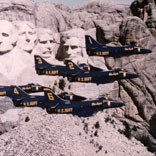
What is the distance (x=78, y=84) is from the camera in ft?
107

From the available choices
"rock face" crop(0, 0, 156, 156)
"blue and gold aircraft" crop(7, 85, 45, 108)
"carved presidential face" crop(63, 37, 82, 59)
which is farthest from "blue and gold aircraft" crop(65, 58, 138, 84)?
"carved presidential face" crop(63, 37, 82, 59)

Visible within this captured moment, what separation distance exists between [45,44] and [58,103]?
20731 mm

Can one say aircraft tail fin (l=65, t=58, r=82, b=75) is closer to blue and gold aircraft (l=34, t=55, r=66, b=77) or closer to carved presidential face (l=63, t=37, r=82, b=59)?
blue and gold aircraft (l=34, t=55, r=66, b=77)

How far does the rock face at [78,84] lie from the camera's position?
80.7 feet

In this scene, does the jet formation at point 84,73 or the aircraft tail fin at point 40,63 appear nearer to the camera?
the jet formation at point 84,73

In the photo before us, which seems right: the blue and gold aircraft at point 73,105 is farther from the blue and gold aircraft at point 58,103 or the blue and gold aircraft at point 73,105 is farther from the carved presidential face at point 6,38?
the carved presidential face at point 6,38

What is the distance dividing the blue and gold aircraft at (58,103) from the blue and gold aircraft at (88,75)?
2271mm

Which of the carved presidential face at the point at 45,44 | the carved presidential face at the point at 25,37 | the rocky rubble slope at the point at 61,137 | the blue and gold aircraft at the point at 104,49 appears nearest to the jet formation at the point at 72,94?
the blue and gold aircraft at the point at 104,49

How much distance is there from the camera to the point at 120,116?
120 ft

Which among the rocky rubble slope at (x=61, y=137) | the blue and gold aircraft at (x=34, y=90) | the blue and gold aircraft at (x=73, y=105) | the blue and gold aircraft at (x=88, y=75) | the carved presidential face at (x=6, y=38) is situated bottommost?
the rocky rubble slope at (x=61, y=137)

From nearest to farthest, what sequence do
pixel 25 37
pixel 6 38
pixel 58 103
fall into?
pixel 58 103
pixel 6 38
pixel 25 37

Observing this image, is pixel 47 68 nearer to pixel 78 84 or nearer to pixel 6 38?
pixel 78 84

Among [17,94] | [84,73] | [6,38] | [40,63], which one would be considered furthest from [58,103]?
[6,38]

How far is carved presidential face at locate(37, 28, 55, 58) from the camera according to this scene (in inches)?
1486
